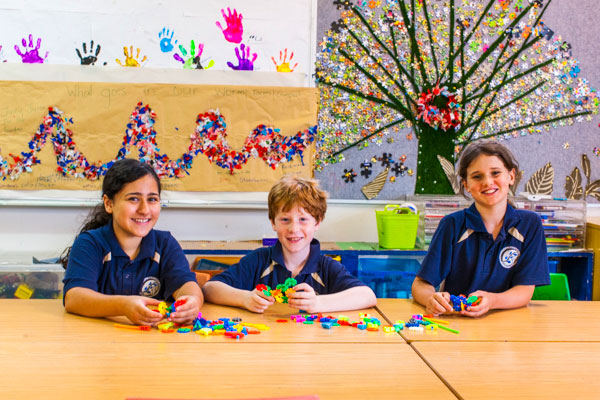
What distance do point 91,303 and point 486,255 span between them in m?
1.26

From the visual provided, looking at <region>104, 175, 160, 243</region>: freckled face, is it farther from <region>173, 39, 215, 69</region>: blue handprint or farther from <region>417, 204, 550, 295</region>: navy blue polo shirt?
<region>173, 39, 215, 69</region>: blue handprint

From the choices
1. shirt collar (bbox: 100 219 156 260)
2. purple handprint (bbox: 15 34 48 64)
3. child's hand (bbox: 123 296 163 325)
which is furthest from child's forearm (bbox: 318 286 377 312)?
purple handprint (bbox: 15 34 48 64)

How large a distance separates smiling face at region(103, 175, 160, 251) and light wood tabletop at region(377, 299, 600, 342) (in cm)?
78

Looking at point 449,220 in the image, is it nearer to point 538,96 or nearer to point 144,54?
point 538,96

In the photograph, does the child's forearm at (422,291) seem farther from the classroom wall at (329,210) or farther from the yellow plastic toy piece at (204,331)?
the classroom wall at (329,210)

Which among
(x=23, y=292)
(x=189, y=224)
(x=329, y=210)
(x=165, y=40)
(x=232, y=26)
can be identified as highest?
(x=232, y=26)

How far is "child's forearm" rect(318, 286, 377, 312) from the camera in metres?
1.53

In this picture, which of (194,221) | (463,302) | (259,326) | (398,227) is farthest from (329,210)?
(259,326)

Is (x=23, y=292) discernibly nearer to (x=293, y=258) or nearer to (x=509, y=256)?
(x=293, y=258)

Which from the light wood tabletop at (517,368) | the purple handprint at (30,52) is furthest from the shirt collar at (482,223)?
the purple handprint at (30,52)

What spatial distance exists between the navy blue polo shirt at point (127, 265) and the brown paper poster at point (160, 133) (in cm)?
143

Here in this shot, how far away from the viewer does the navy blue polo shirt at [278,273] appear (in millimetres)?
1743

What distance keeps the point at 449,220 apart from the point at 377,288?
118 centimetres

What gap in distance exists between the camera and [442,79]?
10.7 ft
